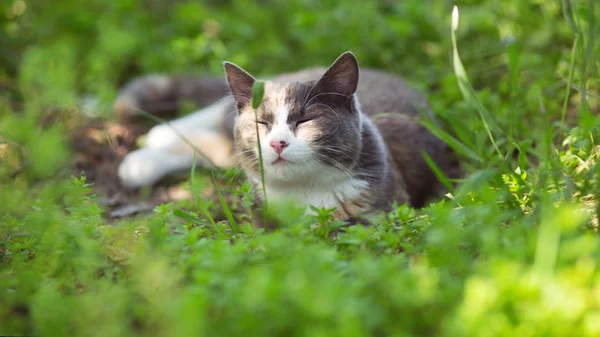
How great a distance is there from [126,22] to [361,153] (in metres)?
3.87

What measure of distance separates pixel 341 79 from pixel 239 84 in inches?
21.9

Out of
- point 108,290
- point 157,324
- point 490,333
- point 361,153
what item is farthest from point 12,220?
point 490,333

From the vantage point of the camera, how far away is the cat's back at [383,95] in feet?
12.9

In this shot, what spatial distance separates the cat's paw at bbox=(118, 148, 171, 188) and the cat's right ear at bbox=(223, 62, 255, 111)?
4.43ft

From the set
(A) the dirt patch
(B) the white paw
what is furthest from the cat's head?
(B) the white paw

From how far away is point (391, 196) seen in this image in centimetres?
330

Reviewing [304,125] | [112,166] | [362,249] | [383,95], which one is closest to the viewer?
[362,249]

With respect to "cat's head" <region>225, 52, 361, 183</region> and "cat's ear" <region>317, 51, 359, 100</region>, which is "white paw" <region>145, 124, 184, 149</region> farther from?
"cat's ear" <region>317, 51, 359, 100</region>

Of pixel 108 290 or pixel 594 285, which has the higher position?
pixel 594 285

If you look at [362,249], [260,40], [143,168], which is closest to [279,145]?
[362,249]

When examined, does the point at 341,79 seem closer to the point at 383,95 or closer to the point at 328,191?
the point at 328,191

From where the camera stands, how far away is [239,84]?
3.21m

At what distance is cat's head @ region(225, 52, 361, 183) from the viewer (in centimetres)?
290

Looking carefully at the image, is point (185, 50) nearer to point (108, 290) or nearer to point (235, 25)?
point (235, 25)
